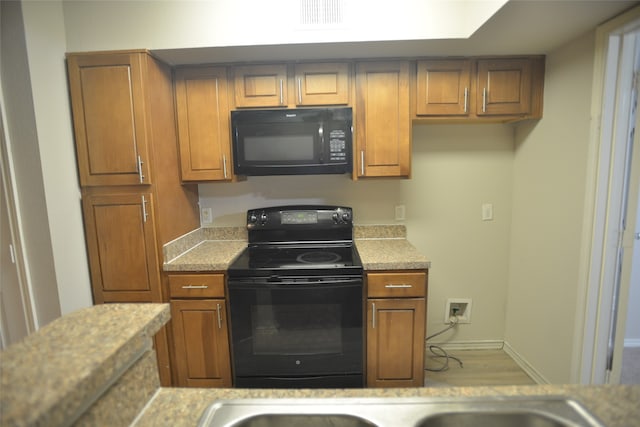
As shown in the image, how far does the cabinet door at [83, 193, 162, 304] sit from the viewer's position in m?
1.84

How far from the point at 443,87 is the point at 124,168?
6.63 feet

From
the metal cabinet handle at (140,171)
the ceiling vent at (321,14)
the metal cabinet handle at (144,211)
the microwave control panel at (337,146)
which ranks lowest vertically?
the metal cabinet handle at (144,211)

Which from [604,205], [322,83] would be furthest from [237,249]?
[604,205]

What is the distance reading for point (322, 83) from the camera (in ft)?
6.48

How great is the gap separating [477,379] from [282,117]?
225 cm

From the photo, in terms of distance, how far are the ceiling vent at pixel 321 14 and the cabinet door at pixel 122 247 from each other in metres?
1.34

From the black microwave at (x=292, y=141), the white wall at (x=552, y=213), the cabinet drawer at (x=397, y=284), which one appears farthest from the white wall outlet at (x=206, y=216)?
the white wall at (x=552, y=213)

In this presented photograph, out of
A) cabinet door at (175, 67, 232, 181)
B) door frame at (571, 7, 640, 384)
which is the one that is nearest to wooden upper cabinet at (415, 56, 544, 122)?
door frame at (571, 7, 640, 384)

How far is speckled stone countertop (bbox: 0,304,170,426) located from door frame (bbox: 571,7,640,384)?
6.74 feet

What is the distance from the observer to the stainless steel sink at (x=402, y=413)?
0.69 m

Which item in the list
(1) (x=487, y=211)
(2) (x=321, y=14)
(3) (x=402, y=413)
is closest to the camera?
(3) (x=402, y=413)

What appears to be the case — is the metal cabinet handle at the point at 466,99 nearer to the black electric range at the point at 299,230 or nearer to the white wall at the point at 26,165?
the black electric range at the point at 299,230

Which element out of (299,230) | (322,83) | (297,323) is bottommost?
(297,323)

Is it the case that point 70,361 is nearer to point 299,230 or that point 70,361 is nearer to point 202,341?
point 202,341
